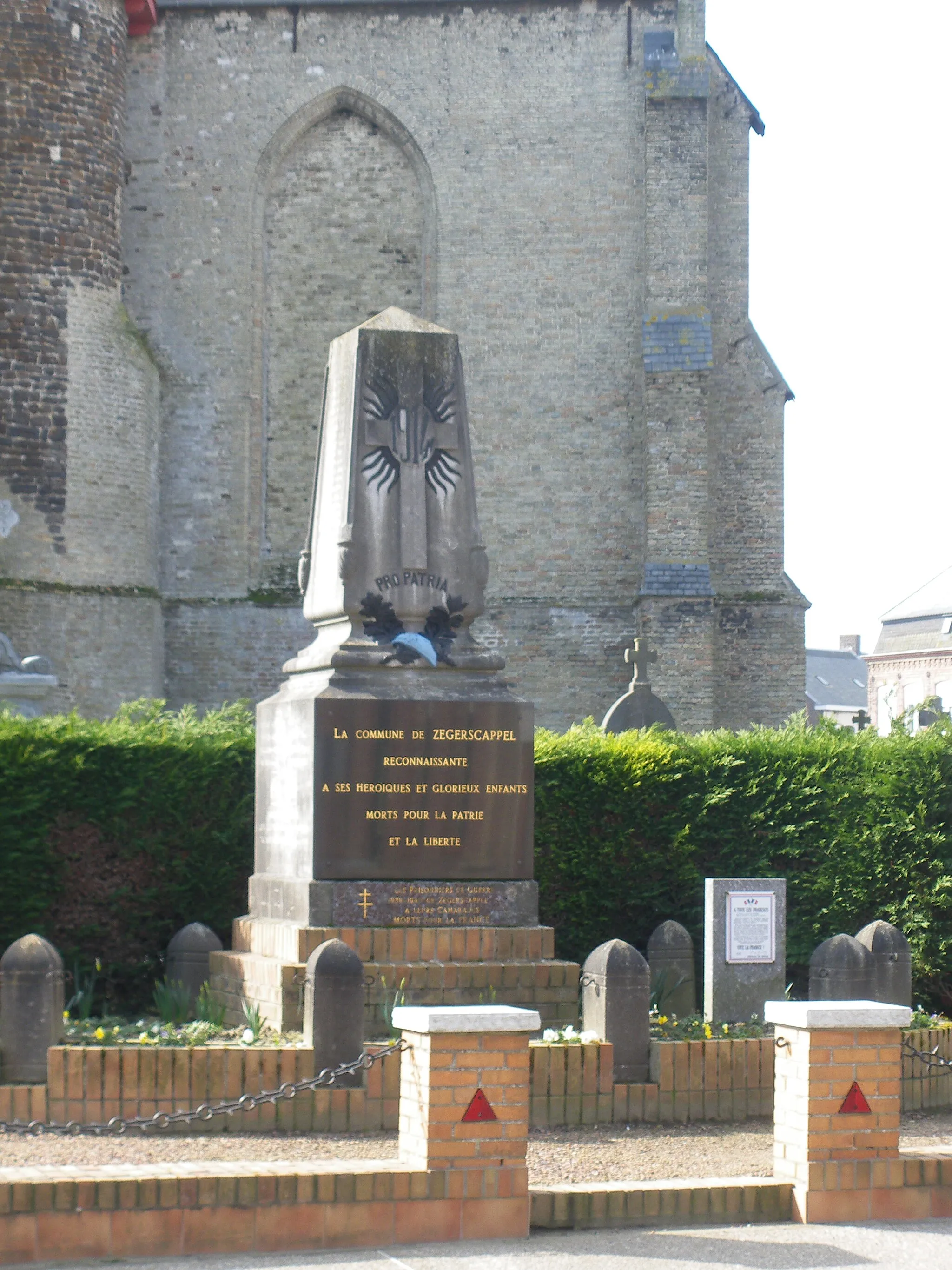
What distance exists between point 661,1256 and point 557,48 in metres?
21.6

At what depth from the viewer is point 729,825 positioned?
1082 centimetres

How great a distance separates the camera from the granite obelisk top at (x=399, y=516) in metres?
8.95

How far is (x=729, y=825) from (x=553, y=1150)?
4243 millimetres

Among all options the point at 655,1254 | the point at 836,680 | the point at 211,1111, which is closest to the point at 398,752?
the point at 211,1111

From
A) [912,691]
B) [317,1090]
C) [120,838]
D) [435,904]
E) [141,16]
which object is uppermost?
[141,16]

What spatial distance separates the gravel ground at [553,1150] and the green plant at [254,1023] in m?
0.73

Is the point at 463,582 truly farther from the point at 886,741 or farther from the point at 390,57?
the point at 390,57

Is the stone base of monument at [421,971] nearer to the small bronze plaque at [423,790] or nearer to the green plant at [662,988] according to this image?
the small bronze plaque at [423,790]

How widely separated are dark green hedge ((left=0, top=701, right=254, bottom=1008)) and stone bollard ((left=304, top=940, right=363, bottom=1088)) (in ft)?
9.15

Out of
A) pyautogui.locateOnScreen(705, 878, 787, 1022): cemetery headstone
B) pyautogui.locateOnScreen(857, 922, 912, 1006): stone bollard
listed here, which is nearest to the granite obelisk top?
pyautogui.locateOnScreen(705, 878, 787, 1022): cemetery headstone

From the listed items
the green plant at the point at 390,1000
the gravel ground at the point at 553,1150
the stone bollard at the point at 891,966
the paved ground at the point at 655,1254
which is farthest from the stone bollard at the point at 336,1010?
the stone bollard at the point at 891,966

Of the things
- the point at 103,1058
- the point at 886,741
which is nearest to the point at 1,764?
the point at 103,1058

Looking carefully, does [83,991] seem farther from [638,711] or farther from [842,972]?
[638,711]

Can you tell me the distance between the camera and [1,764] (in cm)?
967
